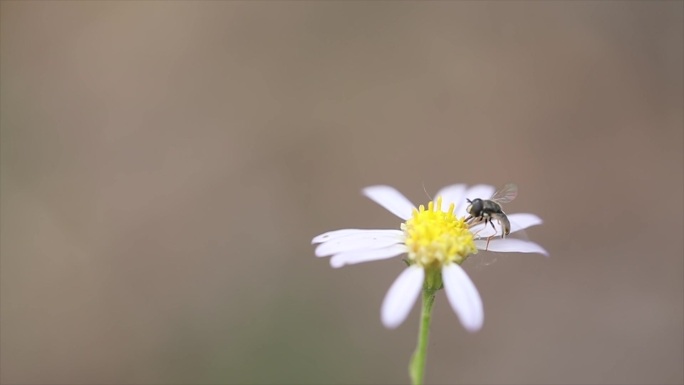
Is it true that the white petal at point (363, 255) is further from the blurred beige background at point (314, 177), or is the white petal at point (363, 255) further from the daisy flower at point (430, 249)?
the blurred beige background at point (314, 177)

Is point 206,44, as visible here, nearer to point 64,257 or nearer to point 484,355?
point 64,257

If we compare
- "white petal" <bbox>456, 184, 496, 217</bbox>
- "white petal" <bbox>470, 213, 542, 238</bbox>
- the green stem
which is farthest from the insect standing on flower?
the green stem

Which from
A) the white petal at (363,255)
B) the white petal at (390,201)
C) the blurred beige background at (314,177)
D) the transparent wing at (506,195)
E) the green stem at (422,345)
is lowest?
the green stem at (422,345)

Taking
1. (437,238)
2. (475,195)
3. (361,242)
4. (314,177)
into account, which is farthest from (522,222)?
(314,177)

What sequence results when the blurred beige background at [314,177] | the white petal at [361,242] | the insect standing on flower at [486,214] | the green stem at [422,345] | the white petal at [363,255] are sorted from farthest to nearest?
1. the blurred beige background at [314,177]
2. the insect standing on flower at [486,214]
3. the white petal at [361,242]
4. the white petal at [363,255]
5. the green stem at [422,345]

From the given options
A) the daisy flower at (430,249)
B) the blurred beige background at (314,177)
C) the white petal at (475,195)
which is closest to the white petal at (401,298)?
the daisy flower at (430,249)

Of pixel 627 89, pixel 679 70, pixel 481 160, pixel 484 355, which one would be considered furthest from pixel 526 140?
pixel 484 355
